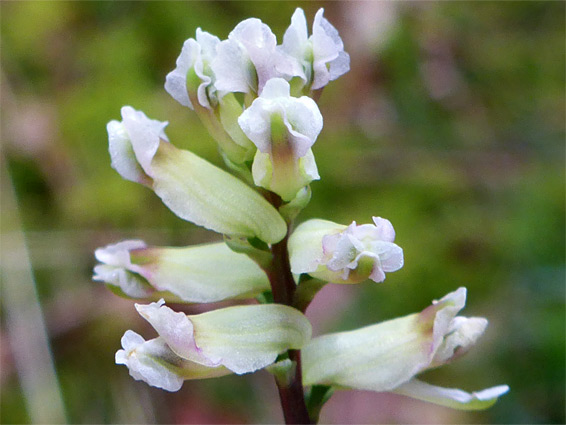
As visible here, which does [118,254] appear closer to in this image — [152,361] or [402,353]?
[152,361]

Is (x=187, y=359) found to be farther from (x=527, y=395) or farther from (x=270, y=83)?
(x=527, y=395)

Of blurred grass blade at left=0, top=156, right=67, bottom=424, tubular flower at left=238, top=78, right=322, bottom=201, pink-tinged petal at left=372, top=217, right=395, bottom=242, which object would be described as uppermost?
tubular flower at left=238, top=78, right=322, bottom=201

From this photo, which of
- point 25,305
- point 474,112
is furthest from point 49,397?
point 474,112

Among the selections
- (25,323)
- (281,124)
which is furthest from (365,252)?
(25,323)

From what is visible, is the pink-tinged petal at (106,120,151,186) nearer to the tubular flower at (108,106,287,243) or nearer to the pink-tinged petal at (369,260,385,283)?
the tubular flower at (108,106,287,243)

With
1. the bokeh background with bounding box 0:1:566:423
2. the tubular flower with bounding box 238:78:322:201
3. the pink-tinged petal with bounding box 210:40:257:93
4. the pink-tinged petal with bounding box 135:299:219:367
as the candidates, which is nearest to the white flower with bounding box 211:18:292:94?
the pink-tinged petal with bounding box 210:40:257:93

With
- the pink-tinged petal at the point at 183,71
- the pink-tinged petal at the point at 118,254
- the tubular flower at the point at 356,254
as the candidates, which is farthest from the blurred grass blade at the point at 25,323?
the tubular flower at the point at 356,254
